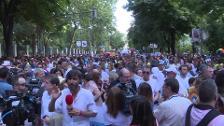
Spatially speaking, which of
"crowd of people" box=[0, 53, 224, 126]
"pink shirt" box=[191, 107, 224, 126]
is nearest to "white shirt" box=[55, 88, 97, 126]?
"crowd of people" box=[0, 53, 224, 126]

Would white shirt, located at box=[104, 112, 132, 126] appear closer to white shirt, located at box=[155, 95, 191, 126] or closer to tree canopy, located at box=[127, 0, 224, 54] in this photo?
white shirt, located at box=[155, 95, 191, 126]

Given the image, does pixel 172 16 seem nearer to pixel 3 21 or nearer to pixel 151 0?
pixel 151 0

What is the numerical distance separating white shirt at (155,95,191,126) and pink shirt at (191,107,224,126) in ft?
2.97

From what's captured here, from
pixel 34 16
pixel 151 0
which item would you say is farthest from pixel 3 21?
pixel 151 0

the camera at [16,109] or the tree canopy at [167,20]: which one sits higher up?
the tree canopy at [167,20]

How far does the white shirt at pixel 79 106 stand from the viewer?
768 cm

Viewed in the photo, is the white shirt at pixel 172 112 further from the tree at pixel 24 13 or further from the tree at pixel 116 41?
the tree at pixel 116 41

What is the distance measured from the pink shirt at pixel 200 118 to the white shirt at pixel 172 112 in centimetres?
91

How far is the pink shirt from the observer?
5.30 metres

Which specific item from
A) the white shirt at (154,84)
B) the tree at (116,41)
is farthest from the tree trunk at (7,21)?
the tree at (116,41)

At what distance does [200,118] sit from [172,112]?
109cm

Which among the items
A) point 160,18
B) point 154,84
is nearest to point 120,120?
point 154,84

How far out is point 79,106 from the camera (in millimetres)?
7680

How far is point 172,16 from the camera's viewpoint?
1820 inches
